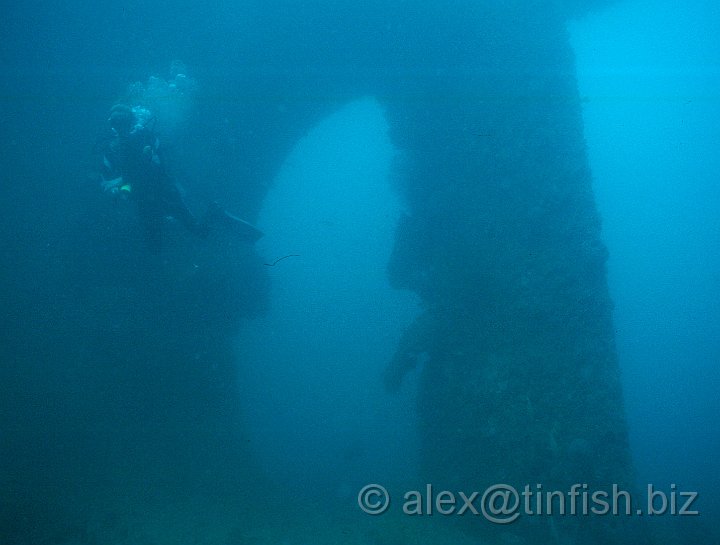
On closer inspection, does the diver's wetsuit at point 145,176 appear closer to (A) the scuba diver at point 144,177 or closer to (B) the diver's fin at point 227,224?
(A) the scuba diver at point 144,177

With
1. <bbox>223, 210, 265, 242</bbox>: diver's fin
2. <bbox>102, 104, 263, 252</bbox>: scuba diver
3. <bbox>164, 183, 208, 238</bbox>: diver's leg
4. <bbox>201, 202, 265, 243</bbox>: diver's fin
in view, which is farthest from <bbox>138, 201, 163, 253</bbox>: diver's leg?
<bbox>223, 210, 265, 242</bbox>: diver's fin

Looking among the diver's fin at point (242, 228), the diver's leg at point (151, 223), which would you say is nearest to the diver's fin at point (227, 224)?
the diver's fin at point (242, 228)

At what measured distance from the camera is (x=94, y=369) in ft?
19.1

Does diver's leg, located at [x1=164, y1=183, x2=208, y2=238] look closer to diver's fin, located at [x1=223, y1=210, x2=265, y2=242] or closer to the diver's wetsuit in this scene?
the diver's wetsuit

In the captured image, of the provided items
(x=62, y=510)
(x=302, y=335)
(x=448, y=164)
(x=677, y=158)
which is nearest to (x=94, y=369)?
(x=62, y=510)

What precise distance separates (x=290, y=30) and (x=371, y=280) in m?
4.93

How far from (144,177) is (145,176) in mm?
19

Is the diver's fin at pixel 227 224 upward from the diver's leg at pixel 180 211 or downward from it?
upward

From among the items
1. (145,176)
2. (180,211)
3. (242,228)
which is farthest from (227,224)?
(145,176)

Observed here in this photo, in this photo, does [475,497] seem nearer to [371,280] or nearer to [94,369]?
[371,280]

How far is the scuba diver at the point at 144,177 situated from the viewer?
527cm

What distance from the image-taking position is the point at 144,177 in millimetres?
5328

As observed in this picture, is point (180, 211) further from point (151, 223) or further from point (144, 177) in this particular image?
point (144, 177)

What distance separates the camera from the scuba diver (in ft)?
17.3
